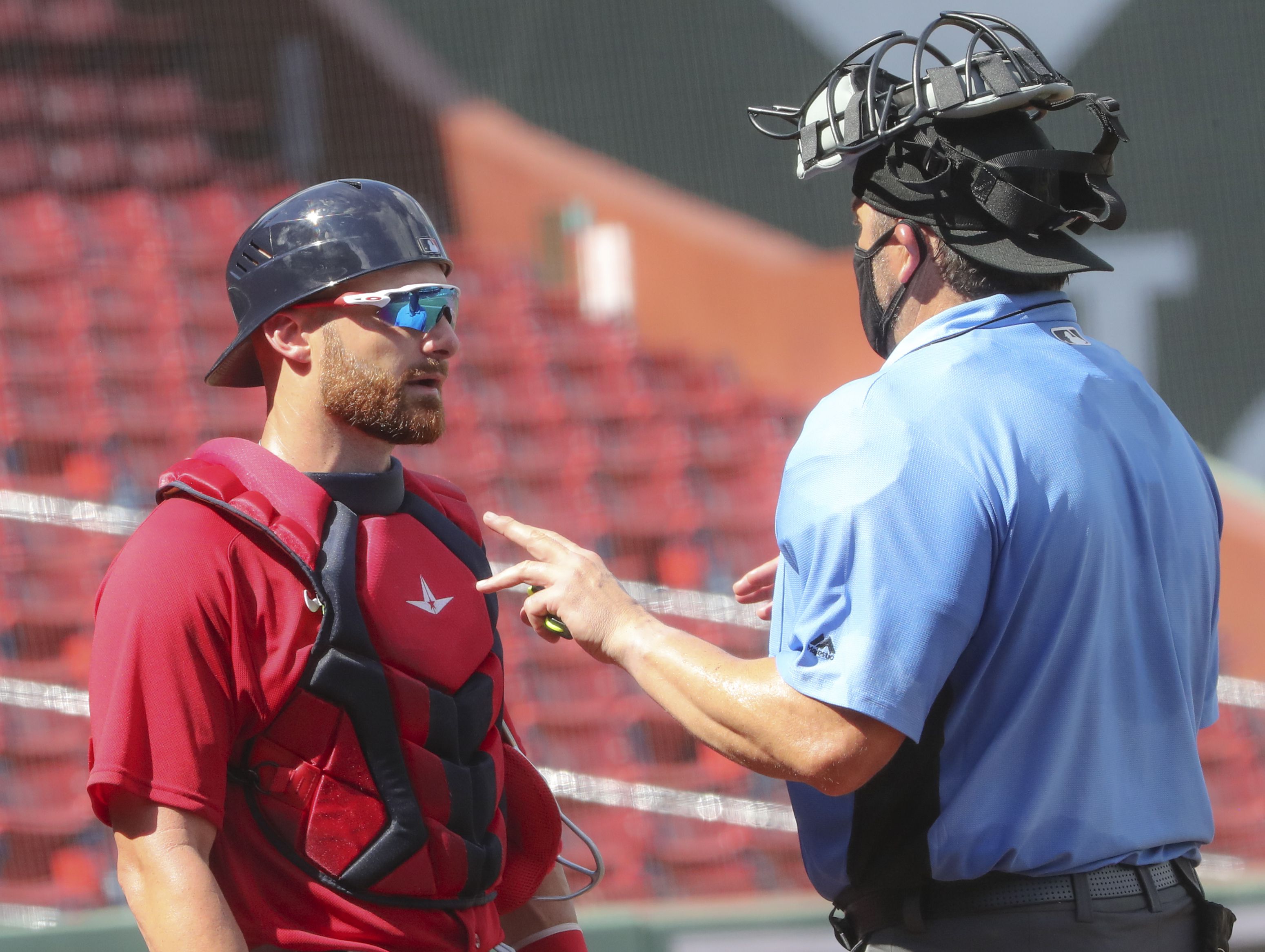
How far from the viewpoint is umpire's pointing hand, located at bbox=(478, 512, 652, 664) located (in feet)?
5.49

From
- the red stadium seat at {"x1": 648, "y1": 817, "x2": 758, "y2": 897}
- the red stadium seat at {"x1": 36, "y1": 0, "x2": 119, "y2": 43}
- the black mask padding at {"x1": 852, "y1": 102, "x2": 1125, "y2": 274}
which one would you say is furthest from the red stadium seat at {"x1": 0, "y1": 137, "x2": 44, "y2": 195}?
the black mask padding at {"x1": 852, "y1": 102, "x2": 1125, "y2": 274}

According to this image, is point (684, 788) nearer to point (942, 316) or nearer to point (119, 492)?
point (119, 492)

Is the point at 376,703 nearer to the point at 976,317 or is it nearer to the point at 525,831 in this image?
the point at 525,831

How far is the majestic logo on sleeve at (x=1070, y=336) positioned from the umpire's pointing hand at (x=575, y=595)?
2.01ft

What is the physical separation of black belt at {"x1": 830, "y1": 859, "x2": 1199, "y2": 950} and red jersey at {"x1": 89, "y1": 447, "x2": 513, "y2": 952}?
0.60 m

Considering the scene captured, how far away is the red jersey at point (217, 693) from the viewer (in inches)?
65.0

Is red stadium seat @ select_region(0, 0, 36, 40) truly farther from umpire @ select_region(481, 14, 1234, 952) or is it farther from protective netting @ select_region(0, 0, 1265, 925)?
umpire @ select_region(481, 14, 1234, 952)

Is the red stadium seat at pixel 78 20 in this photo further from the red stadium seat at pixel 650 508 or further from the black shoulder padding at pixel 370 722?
the black shoulder padding at pixel 370 722

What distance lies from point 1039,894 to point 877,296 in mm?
755

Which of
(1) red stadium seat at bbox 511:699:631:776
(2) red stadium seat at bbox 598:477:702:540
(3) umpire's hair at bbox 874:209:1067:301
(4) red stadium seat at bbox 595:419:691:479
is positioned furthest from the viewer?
(4) red stadium seat at bbox 595:419:691:479

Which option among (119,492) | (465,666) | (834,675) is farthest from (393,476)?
(119,492)

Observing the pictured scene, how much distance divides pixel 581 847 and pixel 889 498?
372cm

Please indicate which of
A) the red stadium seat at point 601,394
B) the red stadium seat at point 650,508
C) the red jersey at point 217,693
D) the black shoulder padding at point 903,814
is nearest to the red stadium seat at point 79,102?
the red stadium seat at point 601,394

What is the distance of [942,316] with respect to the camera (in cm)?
169
